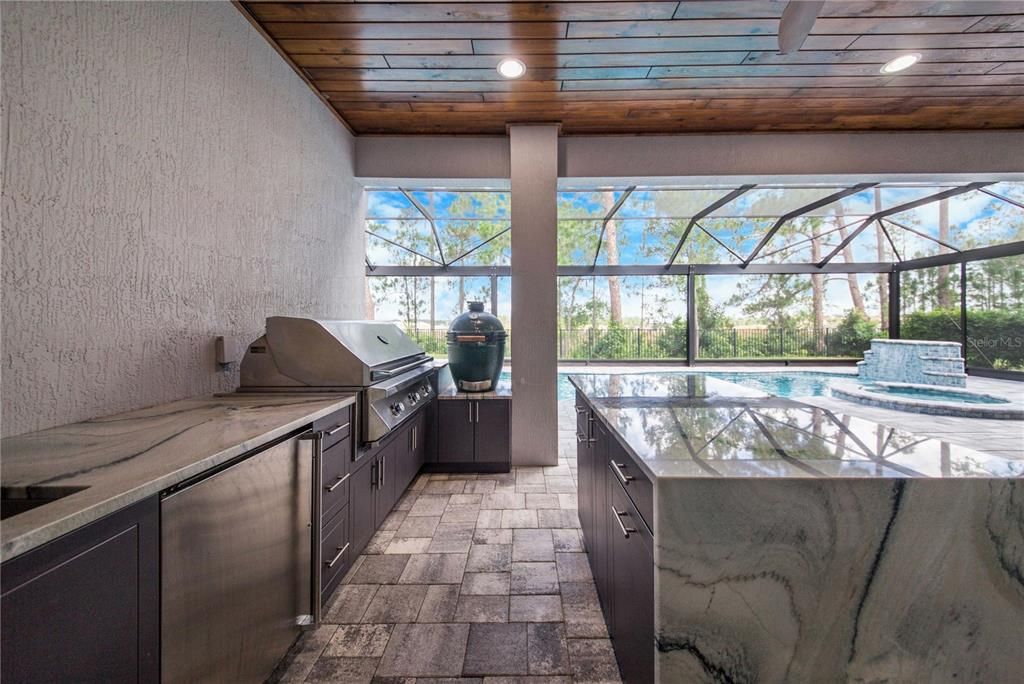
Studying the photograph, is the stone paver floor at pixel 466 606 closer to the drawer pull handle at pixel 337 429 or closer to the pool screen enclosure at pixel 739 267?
the drawer pull handle at pixel 337 429

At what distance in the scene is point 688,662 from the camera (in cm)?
91

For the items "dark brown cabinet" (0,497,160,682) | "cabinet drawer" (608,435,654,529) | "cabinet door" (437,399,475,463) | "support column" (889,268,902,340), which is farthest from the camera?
"support column" (889,268,902,340)

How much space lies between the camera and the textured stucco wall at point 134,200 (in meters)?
1.27

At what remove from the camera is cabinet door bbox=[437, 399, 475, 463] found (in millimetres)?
3465

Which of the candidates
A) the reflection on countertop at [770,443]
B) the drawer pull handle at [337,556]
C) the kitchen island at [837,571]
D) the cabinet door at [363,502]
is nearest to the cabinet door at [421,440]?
the cabinet door at [363,502]

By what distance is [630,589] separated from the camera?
1223 mm

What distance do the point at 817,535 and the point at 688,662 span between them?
415 mm

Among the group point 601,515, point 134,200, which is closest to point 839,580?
point 601,515

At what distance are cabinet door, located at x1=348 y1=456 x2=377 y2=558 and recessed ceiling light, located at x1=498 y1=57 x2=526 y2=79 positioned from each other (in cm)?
274

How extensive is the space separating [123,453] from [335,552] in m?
1.05

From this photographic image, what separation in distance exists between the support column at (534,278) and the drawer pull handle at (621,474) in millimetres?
2139

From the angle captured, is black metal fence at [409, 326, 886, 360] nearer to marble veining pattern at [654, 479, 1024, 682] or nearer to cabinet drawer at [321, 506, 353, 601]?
cabinet drawer at [321, 506, 353, 601]

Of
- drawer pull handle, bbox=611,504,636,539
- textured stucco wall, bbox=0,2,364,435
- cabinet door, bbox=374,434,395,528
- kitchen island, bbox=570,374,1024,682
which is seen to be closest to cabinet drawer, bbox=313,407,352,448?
cabinet door, bbox=374,434,395,528

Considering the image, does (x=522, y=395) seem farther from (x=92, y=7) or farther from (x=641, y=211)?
(x=641, y=211)
